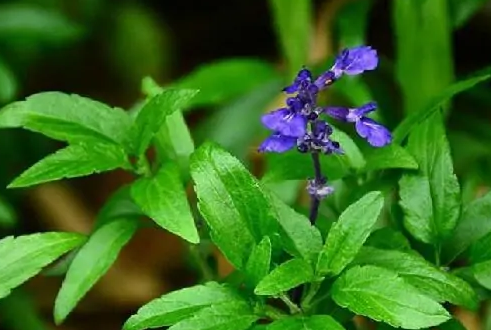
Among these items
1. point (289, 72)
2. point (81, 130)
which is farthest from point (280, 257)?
point (289, 72)

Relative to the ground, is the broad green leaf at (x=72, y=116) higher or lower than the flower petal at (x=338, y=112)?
higher

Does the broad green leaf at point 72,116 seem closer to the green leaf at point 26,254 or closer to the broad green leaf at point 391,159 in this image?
the green leaf at point 26,254

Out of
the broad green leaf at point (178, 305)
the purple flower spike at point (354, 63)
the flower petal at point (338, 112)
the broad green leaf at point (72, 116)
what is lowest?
the broad green leaf at point (178, 305)

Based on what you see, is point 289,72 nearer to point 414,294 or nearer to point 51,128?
point 51,128

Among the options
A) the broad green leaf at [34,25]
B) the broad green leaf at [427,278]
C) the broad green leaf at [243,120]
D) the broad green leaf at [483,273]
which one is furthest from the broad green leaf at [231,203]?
the broad green leaf at [34,25]

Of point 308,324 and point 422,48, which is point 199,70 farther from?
point 308,324

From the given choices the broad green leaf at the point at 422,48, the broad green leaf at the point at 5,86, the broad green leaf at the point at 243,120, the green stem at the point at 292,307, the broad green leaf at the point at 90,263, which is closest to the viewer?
the green stem at the point at 292,307

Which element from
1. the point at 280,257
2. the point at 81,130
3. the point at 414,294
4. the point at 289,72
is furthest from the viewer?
the point at 289,72

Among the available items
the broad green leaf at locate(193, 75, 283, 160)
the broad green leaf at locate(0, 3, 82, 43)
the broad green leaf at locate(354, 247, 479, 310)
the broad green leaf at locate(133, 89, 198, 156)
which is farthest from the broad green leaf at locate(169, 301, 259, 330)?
the broad green leaf at locate(0, 3, 82, 43)
